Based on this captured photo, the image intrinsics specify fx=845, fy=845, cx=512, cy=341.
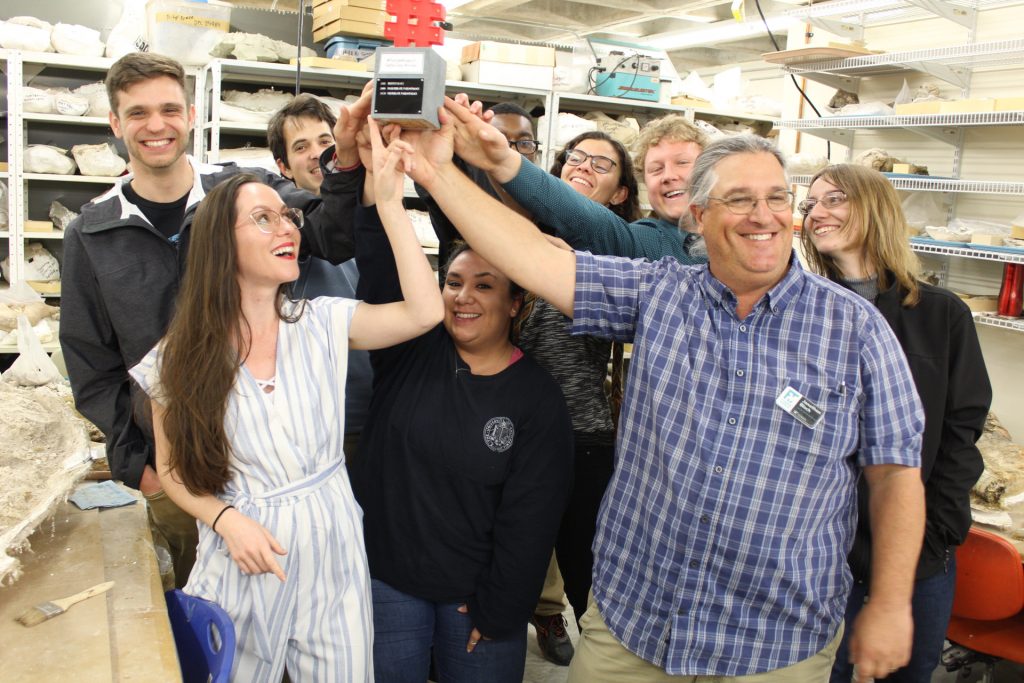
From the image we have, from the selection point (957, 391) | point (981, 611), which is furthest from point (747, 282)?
point (981, 611)

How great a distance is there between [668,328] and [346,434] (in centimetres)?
95

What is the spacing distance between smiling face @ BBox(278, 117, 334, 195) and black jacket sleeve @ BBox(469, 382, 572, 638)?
1.16 m

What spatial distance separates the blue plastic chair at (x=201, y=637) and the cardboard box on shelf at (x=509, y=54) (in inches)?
145

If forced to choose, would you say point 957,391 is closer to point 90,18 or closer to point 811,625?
point 811,625

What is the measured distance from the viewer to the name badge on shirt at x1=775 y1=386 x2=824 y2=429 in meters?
1.38

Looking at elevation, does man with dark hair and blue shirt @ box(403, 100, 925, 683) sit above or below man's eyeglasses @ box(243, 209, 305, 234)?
below

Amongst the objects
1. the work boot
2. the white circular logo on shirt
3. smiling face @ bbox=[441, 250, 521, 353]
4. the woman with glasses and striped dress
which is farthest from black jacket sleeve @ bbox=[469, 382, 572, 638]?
the work boot

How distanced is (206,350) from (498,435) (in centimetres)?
58

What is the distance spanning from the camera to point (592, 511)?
2.29 metres

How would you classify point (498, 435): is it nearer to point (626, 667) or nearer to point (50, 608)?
point (626, 667)

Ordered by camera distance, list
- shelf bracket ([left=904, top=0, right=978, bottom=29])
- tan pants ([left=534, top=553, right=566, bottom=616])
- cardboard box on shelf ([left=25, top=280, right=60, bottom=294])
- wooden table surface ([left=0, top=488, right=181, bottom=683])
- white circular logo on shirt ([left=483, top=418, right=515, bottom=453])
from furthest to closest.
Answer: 1. cardboard box on shelf ([left=25, top=280, right=60, bottom=294])
2. shelf bracket ([left=904, top=0, right=978, bottom=29])
3. tan pants ([left=534, top=553, right=566, bottom=616])
4. white circular logo on shirt ([left=483, top=418, right=515, bottom=453])
5. wooden table surface ([left=0, top=488, right=181, bottom=683])

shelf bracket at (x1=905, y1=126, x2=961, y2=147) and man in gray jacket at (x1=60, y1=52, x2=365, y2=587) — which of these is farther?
shelf bracket at (x1=905, y1=126, x2=961, y2=147)

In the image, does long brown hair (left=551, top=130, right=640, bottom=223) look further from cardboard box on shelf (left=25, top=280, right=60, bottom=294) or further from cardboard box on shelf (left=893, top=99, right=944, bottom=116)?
cardboard box on shelf (left=25, top=280, right=60, bottom=294)

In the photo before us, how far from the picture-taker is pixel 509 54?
4664 mm
